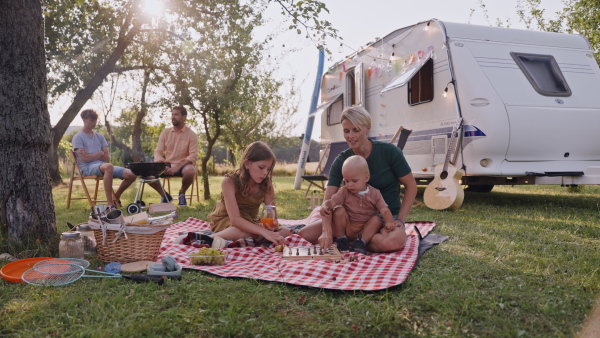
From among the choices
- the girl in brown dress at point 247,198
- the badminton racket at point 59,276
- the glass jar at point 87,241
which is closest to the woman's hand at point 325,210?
the girl in brown dress at point 247,198

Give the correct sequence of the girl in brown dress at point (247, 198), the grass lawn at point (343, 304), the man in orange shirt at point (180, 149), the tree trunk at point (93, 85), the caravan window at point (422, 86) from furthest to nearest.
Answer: the tree trunk at point (93, 85)
the man in orange shirt at point (180, 149)
the caravan window at point (422, 86)
the girl in brown dress at point (247, 198)
the grass lawn at point (343, 304)

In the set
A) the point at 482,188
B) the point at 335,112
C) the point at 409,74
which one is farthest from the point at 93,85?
the point at 482,188

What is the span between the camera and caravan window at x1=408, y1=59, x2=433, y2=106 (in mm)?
6465

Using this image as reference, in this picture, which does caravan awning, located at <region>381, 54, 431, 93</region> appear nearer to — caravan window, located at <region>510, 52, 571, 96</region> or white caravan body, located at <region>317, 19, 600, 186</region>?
white caravan body, located at <region>317, 19, 600, 186</region>

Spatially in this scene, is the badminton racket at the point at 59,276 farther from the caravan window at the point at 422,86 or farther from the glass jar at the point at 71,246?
the caravan window at the point at 422,86

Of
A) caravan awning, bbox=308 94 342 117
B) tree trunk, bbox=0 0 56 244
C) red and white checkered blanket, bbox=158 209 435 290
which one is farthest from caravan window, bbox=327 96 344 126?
tree trunk, bbox=0 0 56 244

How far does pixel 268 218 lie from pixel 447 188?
309 centimetres

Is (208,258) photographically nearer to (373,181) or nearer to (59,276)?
(59,276)

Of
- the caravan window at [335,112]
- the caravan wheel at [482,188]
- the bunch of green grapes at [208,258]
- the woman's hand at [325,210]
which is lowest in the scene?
the caravan wheel at [482,188]

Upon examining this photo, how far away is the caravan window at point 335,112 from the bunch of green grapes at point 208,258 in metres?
6.03

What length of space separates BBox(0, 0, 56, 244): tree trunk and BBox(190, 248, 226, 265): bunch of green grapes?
1.31m

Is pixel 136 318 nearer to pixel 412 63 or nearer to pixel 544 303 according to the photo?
pixel 544 303

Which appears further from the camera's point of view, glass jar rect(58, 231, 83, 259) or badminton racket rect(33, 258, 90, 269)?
glass jar rect(58, 231, 83, 259)

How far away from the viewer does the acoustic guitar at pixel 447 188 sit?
5895 mm
